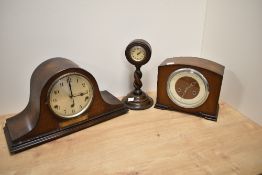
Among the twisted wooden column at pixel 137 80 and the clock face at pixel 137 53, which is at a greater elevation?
the clock face at pixel 137 53

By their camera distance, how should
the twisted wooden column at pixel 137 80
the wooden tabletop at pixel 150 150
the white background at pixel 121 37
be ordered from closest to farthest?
1. the wooden tabletop at pixel 150 150
2. the white background at pixel 121 37
3. the twisted wooden column at pixel 137 80

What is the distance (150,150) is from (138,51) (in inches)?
15.7

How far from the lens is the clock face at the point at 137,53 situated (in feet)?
3.01

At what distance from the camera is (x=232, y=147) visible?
77 cm

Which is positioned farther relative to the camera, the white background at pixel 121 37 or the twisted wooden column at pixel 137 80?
the twisted wooden column at pixel 137 80

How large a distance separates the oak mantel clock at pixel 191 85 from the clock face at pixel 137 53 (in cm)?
9

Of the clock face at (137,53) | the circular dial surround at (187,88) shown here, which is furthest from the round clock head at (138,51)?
the circular dial surround at (187,88)

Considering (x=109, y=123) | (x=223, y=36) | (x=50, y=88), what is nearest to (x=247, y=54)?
(x=223, y=36)

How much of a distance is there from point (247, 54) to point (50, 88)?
786mm

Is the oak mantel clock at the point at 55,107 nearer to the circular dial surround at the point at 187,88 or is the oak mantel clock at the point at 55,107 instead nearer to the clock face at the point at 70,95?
the clock face at the point at 70,95

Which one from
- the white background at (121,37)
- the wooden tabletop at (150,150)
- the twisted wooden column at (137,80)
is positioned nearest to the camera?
the wooden tabletop at (150,150)

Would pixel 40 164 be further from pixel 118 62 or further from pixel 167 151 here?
pixel 118 62

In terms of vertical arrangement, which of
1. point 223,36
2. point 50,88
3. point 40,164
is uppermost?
point 223,36

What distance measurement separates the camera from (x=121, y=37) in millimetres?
1035
